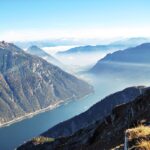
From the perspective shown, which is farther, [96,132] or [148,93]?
[148,93]

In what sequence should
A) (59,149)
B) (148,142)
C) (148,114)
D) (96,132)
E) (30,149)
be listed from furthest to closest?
(30,149), (59,149), (96,132), (148,114), (148,142)

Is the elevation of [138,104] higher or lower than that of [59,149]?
higher

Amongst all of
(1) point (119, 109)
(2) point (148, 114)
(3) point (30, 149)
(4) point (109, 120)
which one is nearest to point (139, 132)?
(2) point (148, 114)

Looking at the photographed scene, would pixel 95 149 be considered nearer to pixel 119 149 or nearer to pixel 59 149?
pixel 119 149

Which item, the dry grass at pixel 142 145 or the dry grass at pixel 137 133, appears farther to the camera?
the dry grass at pixel 137 133

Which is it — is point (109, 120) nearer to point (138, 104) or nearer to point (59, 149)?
point (138, 104)

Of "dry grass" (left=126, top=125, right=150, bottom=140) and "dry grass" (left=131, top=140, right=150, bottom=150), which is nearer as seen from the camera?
"dry grass" (left=131, top=140, right=150, bottom=150)

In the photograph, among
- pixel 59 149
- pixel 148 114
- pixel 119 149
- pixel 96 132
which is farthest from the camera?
pixel 59 149

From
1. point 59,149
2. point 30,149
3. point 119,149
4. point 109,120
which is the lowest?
point 30,149

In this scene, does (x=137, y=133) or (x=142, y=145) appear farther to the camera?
(x=137, y=133)

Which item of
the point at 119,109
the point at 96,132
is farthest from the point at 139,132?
the point at 119,109
